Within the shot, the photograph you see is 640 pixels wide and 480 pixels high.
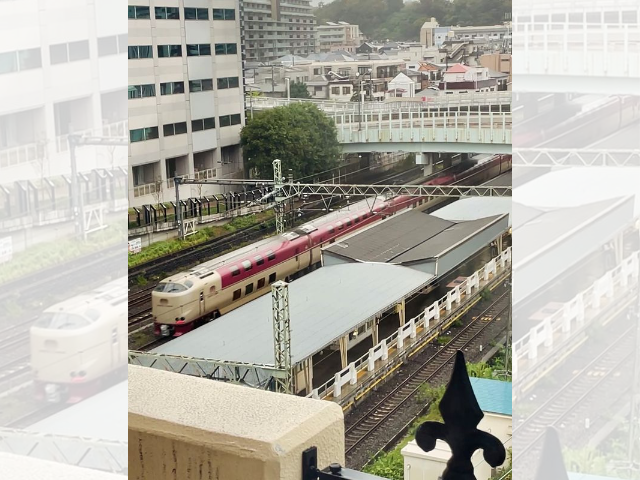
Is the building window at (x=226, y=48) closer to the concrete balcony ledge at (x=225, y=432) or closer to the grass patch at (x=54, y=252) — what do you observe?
the grass patch at (x=54, y=252)

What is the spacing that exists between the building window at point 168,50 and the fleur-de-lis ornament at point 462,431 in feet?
3.25

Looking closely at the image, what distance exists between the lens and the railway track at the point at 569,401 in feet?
5.00

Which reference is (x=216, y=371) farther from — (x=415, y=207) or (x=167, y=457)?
(x=415, y=207)

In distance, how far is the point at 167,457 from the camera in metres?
1.86

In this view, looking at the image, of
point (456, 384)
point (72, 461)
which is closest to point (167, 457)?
point (72, 461)

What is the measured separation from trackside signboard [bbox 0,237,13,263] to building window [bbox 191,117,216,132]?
47 cm

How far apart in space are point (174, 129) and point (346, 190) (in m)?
0.43

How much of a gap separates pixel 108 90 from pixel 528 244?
948 mm

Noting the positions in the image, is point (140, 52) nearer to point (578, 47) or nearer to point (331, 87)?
point (331, 87)

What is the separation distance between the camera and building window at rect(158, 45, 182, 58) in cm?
220

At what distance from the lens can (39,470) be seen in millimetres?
2031

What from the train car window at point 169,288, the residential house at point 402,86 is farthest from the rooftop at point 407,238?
the train car window at point 169,288

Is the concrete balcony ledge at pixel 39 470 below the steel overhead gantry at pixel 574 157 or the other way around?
below

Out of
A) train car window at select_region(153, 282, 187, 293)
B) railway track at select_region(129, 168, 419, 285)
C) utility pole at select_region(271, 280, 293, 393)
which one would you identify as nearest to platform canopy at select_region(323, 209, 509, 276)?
utility pole at select_region(271, 280, 293, 393)
